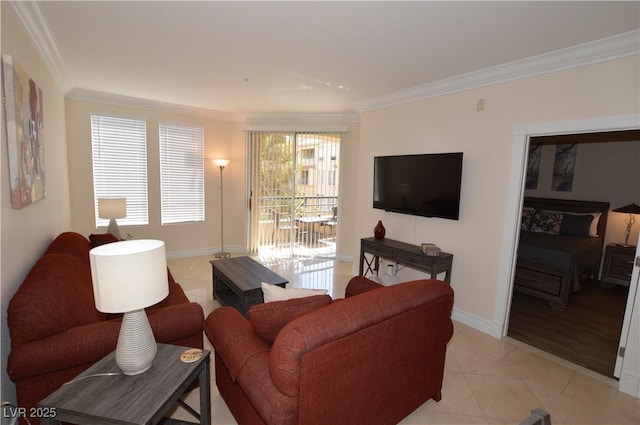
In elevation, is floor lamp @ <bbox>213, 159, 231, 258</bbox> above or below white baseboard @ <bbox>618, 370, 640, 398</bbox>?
above

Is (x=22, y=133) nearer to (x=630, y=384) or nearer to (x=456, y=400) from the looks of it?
(x=456, y=400)

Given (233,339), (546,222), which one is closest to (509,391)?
(233,339)

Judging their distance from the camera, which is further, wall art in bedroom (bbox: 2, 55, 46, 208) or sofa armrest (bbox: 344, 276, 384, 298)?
sofa armrest (bbox: 344, 276, 384, 298)

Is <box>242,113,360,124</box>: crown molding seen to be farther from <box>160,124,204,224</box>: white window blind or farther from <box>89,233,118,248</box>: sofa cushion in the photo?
<box>89,233,118,248</box>: sofa cushion

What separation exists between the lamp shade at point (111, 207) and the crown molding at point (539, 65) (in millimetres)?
3923

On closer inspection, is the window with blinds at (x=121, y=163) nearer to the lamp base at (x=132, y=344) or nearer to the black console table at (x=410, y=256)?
the black console table at (x=410, y=256)

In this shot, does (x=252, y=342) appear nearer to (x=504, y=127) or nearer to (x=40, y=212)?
(x=40, y=212)

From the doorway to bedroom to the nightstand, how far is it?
0.26 feet

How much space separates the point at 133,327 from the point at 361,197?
146 inches

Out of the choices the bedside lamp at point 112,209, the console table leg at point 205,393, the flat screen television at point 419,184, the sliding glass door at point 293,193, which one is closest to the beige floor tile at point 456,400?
the console table leg at point 205,393

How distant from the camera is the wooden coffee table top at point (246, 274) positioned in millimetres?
3166

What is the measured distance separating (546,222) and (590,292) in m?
1.18

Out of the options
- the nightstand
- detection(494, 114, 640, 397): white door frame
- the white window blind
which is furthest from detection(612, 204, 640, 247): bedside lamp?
the white window blind

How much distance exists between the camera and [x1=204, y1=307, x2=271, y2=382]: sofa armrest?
5.43 ft
